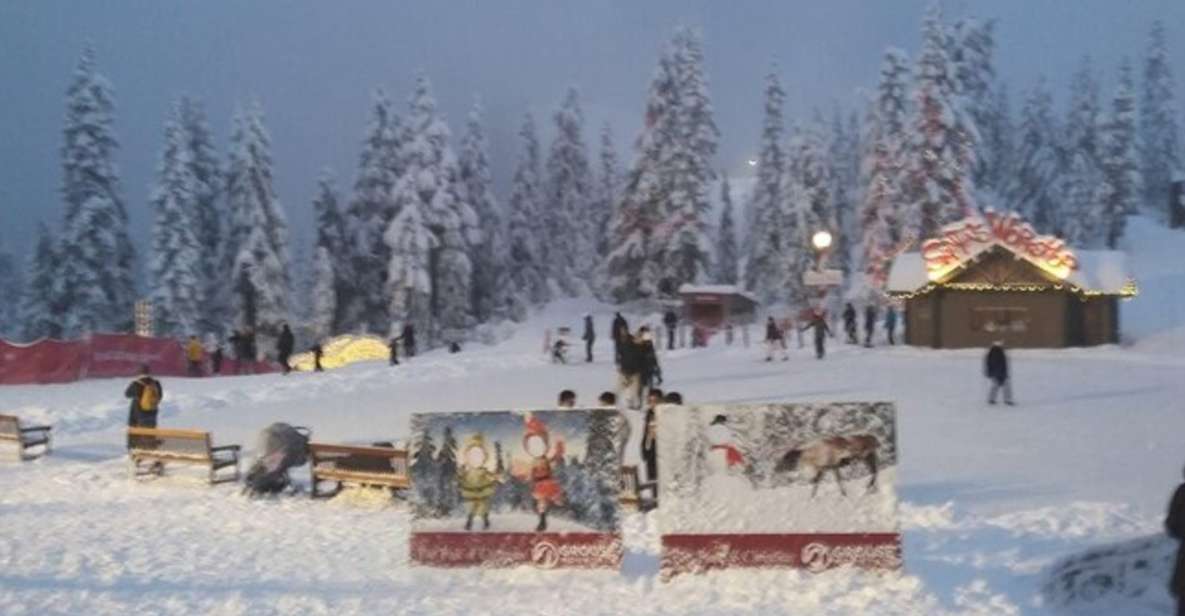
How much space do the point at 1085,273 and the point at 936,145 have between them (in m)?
11.5

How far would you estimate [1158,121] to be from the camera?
321 feet

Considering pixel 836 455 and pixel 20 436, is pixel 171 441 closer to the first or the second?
pixel 20 436

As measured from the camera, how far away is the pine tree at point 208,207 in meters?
61.8

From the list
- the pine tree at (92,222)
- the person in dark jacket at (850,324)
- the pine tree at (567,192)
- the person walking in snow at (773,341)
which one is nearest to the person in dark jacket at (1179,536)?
the person walking in snow at (773,341)

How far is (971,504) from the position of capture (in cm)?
1683

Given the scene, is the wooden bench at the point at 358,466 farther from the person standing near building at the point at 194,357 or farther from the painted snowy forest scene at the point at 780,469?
the person standing near building at the point at 194,357

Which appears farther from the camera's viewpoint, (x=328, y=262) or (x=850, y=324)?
(x=328, y=262)

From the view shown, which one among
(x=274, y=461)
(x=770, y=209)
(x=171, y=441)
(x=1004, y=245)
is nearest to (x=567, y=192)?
(x=770, y=209)

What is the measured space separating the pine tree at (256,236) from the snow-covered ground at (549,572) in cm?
2205

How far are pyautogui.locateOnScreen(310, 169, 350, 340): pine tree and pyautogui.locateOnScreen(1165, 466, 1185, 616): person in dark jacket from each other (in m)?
58.6

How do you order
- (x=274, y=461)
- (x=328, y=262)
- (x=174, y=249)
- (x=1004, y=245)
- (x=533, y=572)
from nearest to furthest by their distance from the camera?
(x=533, y=572) → (x=274, y=461) → (x=1004, y=245) → (x=174, y=249) → (x=328, y=262)

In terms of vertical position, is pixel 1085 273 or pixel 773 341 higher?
pixel 1085 273

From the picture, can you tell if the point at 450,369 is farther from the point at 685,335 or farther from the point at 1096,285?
the point at 1096,285

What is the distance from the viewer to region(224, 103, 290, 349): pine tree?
2286 inches
